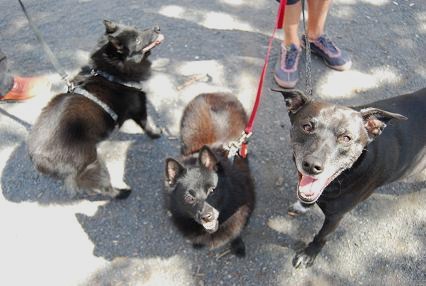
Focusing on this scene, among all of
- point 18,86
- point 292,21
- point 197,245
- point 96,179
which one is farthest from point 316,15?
point 18,86

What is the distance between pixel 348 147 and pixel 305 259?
45.6 inches

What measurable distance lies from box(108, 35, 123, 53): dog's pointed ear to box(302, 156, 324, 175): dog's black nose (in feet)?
6.45

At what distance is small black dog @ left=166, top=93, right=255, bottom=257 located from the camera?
2535 mm

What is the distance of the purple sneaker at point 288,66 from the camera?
12.9 ft

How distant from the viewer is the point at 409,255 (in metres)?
2.99

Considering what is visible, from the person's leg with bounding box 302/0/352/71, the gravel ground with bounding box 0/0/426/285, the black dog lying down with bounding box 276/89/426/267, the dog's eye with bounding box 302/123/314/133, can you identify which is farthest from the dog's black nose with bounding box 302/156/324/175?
the person's leg with bounding box 302/0/352/71

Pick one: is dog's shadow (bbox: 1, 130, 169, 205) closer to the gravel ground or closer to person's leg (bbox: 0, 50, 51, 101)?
the gravel ground

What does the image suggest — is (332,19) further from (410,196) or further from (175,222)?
(175,222)

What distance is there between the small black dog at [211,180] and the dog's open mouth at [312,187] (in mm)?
603

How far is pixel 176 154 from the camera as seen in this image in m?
3.62

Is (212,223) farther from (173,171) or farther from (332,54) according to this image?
(332,54)

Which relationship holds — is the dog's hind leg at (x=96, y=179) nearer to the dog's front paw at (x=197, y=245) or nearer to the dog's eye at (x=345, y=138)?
the dog's front paw at (x=197, y=245)

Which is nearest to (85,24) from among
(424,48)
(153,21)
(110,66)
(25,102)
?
(153,21)

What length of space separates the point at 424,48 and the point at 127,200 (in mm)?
3803
